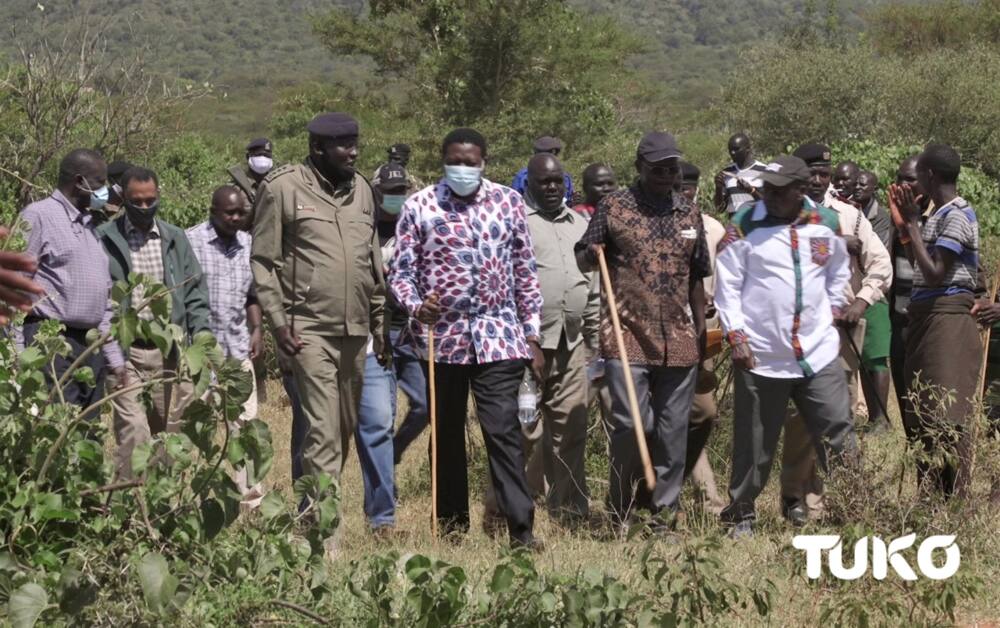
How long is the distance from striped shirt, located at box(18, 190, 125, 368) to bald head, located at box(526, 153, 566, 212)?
2268 millimetres

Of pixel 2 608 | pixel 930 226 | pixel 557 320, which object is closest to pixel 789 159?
pixel 930 226

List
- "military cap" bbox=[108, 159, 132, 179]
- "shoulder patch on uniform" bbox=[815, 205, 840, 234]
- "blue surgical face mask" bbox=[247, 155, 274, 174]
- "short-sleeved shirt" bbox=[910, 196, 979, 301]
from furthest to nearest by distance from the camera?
"blue surgical face mask" bbox=[247, 155, 274, 174], "military cap" bbox=[108, 159, 132, 179], "shoulder patch on uniform" bbox=[815, 205, 840, 234], "short-sleeved shirt" bbox=[910, 196, 979, 301]

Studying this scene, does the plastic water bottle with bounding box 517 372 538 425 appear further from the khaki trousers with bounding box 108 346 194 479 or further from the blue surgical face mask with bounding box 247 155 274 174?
the blue surgical face mask with bounding box 247 155 274 174

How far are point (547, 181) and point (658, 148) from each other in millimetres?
951

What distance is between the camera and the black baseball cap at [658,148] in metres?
7.27

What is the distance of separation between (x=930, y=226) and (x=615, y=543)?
217cm

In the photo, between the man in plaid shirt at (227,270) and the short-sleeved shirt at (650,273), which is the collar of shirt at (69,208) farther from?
the short-sleeved shirt at (650,273)

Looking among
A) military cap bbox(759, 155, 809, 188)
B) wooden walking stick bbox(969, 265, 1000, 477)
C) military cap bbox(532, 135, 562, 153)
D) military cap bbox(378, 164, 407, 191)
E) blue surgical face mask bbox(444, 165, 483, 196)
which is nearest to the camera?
wooden walking stick bbox(969, 265, 1000, 477)

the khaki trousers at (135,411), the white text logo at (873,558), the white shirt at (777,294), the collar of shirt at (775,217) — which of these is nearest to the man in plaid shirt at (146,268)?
the khaki trousers at (135,411)

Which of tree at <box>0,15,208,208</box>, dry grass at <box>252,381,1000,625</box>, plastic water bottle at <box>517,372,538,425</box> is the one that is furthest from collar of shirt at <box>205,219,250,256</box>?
tree at <box>0,15,208,208</box>

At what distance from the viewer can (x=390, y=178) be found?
8.75 metres

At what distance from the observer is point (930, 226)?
292 inches

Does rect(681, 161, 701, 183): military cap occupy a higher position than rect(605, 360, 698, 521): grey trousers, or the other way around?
rect(681, 161, 701, 183): military cap

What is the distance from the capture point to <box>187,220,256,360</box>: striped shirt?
848 centimetres
